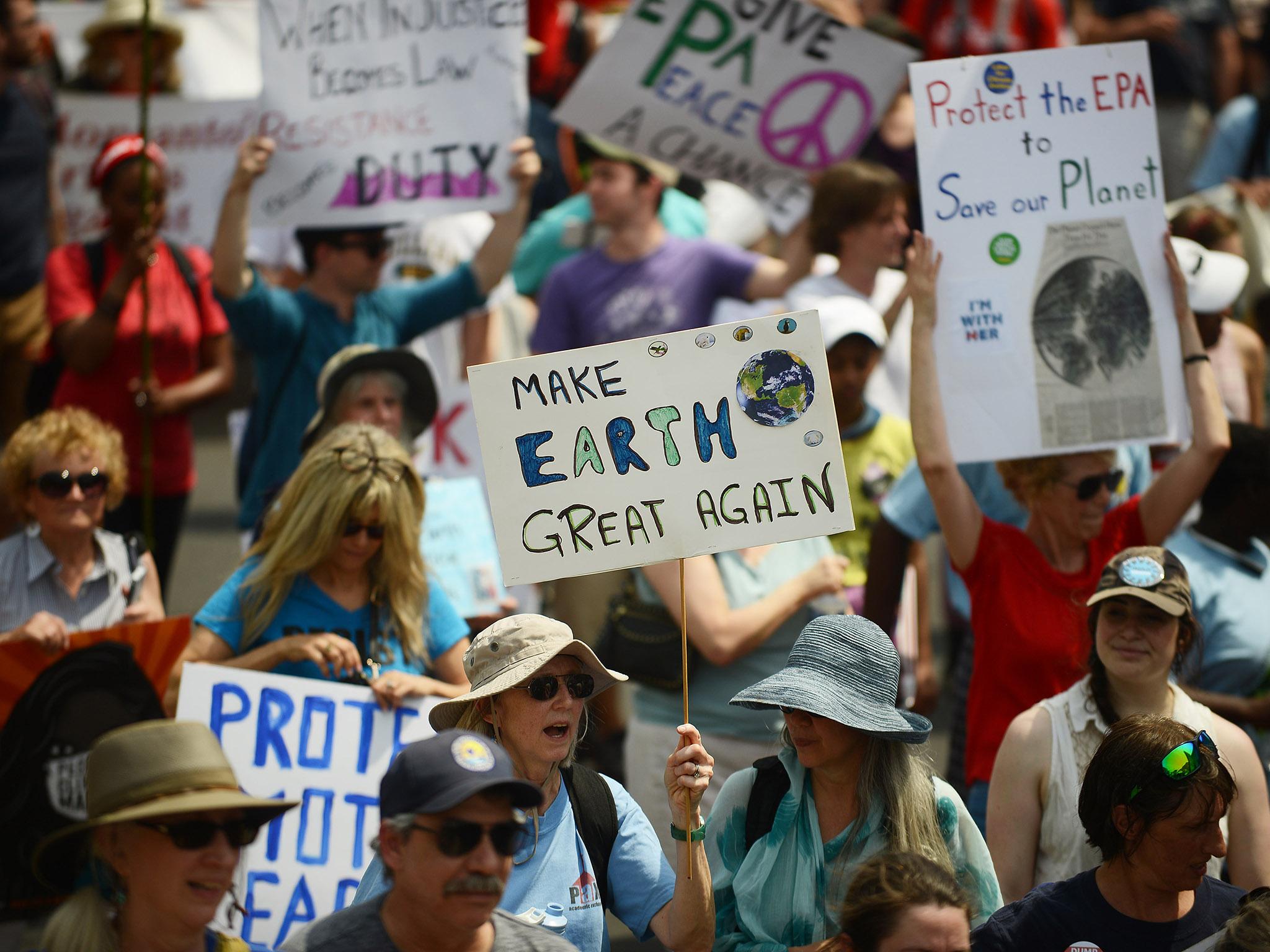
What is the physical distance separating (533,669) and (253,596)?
1.36 m

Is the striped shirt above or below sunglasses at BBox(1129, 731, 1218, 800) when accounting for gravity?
above

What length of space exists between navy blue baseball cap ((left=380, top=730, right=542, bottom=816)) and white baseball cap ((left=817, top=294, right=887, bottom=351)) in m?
2.87

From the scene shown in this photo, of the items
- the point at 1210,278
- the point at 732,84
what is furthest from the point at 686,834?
the point at 732,84

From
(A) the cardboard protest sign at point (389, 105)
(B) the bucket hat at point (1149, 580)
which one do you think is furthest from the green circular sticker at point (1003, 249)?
(A) the cardboard protest sign at point (389, 105)

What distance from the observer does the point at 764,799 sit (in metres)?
3.69

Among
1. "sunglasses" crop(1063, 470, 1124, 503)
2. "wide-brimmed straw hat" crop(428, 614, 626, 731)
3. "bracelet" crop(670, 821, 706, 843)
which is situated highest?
"sunglasses" crop(1063, 470, 1124, 503)

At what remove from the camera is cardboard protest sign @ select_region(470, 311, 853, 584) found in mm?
3709

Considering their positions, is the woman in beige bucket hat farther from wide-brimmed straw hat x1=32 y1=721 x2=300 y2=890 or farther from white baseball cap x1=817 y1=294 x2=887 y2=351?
white baseball cap x1=817 y1=294 x2=887 y2=351

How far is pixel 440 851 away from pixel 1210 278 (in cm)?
370

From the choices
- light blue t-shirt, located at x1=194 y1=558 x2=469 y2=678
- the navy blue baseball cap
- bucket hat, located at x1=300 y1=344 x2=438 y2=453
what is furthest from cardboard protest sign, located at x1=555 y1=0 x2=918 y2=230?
the navy blue baseball cap

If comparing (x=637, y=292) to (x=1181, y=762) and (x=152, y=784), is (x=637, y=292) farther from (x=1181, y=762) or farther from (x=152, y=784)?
(x=152, y=784)

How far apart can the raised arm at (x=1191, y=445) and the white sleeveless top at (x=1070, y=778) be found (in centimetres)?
79

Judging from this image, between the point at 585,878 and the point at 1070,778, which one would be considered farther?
the point at 1070,778

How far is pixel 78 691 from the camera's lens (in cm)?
476
